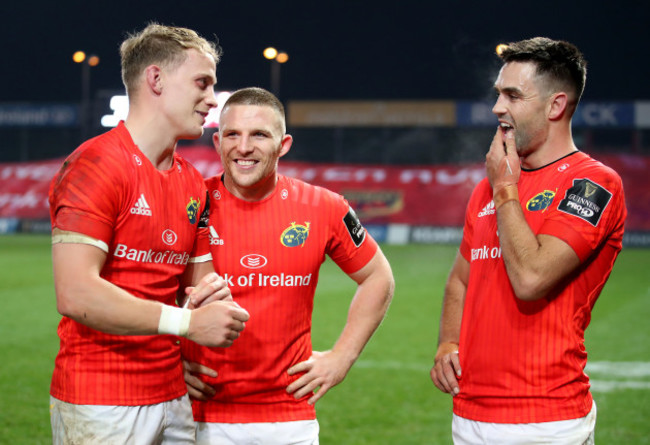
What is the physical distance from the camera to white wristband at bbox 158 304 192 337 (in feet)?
8.71

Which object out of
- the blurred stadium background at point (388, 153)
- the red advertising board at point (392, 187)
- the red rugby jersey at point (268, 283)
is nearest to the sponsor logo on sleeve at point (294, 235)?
the red rugby jersey at point (268, 283)

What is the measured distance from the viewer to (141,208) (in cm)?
288

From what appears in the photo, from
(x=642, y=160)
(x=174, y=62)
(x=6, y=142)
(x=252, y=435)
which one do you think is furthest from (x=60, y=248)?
(x=6, y=142)

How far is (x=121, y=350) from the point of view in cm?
290

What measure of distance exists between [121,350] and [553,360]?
1.74m

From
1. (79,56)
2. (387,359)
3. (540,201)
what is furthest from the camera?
(79,56)

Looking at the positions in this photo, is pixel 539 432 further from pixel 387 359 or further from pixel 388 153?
pixel 388 153

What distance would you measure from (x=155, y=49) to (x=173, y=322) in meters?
1.15

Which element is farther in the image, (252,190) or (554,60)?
(252,190)

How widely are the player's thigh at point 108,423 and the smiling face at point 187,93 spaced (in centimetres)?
113

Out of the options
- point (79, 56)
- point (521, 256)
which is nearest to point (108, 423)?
point (521, 256)

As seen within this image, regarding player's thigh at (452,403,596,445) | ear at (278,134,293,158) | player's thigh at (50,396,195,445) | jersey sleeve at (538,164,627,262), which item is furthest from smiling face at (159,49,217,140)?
player's thigh at (452,403,596,445)

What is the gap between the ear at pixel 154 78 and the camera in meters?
3.03

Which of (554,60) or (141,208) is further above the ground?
(554,60)
